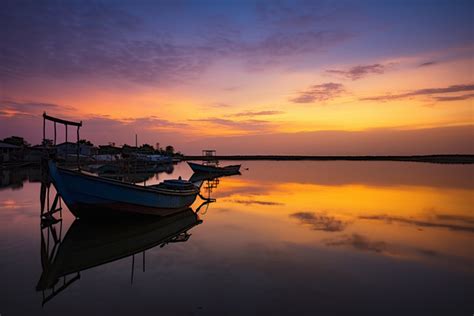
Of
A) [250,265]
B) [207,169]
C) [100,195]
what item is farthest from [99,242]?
[207,169]

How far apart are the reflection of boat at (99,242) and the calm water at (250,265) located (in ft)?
0.17

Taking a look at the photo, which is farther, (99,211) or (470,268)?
(99,211)

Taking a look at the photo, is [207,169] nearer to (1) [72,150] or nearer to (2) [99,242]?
(1) [72,150]

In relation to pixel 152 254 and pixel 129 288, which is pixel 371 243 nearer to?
pixel 152 254

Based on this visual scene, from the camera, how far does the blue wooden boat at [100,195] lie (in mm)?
11609

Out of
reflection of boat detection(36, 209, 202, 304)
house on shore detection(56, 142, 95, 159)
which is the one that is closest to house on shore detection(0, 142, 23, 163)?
house on shore detection(56, 142, 95, 159)

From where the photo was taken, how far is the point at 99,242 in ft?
33.4

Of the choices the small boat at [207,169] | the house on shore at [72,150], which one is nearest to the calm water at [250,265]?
the small boat at [207,169]

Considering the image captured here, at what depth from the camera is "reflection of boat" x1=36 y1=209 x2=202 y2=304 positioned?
7.70 meters

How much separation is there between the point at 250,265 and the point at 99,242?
16.8ft

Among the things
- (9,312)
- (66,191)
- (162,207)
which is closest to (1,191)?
(66,191)

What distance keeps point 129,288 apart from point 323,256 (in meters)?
5.23

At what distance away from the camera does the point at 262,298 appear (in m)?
6.34

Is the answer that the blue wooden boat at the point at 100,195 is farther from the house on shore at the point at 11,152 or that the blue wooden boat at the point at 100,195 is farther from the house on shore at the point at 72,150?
the house on shore at the point at 11,152
